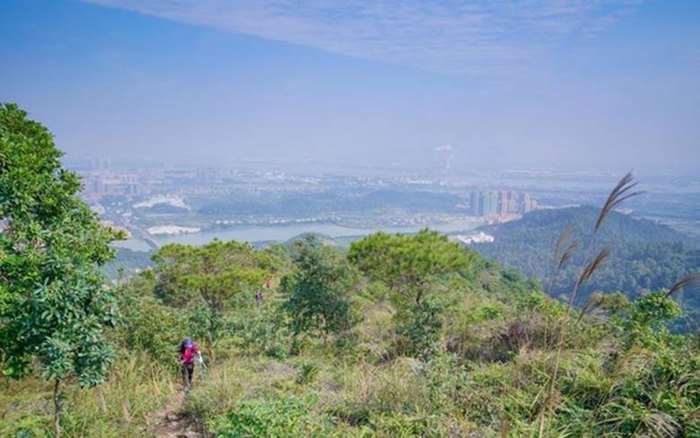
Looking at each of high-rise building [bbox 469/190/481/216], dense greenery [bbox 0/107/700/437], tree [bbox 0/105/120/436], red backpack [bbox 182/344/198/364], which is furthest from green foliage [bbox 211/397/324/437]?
high-rise building [bbox 469/190/481/216]

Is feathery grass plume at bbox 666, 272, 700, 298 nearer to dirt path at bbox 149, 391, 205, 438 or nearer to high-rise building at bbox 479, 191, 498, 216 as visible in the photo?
dirt path at bbox 149, 391, 205, 438

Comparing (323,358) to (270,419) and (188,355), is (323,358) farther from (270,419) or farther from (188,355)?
(270,419)

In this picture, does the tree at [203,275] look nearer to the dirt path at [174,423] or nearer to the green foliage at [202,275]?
the green foliage at [202,275]

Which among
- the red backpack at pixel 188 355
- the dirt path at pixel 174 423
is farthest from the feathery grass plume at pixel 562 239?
the red backpack at pixel 188 355

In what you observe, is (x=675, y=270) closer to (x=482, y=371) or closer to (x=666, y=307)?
(x=666, y=307)

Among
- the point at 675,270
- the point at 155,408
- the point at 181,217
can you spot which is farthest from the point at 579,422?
the point at 181,217
